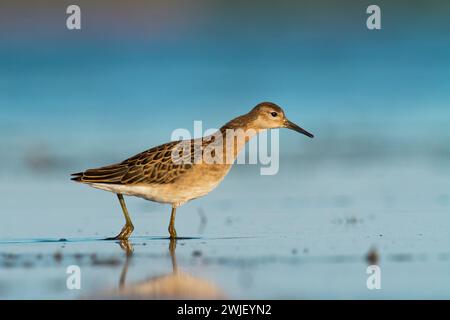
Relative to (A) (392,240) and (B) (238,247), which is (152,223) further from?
(A) (392,240)

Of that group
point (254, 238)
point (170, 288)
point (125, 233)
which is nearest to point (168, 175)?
point (125, 233)

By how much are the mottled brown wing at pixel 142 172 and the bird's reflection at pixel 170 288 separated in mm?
2437

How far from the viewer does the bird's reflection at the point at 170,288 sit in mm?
7785

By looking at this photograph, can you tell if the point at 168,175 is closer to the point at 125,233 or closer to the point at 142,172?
the point at 142,172

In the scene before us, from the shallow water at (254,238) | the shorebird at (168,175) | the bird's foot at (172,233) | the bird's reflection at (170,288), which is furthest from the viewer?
the shorebird at (168,175)

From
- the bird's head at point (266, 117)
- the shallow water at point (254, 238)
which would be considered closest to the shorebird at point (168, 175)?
the shallow water at point (254, 238)

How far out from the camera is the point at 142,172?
10984mm

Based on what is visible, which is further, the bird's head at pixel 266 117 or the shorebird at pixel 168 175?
the bird's head at pixel 266 117

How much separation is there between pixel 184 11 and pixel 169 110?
678cm

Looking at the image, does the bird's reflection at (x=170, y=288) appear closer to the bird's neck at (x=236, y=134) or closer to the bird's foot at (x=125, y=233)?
the bird's foot at (x=125, y=233)

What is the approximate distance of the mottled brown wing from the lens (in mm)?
10930

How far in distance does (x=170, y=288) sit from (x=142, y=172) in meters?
3.11

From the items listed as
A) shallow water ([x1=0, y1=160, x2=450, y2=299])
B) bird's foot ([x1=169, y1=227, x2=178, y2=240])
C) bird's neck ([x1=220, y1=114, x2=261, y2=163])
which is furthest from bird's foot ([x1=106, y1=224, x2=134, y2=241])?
bird's neck ([x1=220, y1=114, x2=261, y2=163])

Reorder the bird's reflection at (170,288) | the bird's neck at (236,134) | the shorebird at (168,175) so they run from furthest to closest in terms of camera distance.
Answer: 1. the bird's neck at (236,134)
2. the shorebird at (168,175)
3. the bird's reflection at (170,288)
